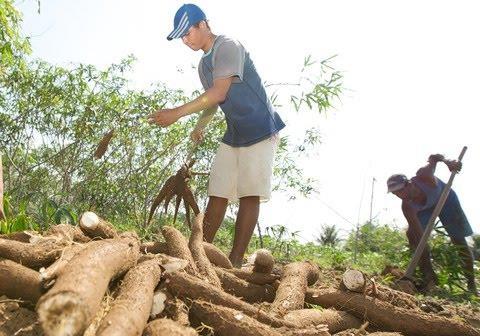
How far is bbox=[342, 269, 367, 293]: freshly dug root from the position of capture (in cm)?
235

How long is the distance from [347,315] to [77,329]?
1.46 meters

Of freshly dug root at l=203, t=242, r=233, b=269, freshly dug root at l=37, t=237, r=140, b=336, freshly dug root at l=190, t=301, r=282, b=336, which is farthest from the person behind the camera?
freshly dug root at l=203, t=242, r=233, b=269

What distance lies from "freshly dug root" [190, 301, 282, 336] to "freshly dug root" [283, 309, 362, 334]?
10.7 inches

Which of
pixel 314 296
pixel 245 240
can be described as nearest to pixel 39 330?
pixel 314 296

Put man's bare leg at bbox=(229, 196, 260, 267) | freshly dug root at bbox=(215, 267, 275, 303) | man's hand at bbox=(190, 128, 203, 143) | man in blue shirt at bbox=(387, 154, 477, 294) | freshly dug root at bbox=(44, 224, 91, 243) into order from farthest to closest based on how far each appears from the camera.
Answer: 1. man in blue shirt at bbox=(387, 154, 477, 294)
2. man's hand at bbox=(190, 128, 203, 143)
3. man's bare leg at bbox=(229, 196, 260, 267)
4. freshly dug root at bbox=(215, 267, 275, 303)
5. freshly dug root at bbox=(44, 224, 91, 243)

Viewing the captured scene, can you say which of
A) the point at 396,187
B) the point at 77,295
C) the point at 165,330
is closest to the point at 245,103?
Answer: the point at 165,330

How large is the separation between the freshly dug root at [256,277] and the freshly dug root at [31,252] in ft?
3.05

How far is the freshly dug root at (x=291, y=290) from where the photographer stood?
83.0 inches

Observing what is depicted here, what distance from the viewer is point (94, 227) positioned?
227 cm

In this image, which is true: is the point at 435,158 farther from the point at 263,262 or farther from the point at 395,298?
the point at 263,262

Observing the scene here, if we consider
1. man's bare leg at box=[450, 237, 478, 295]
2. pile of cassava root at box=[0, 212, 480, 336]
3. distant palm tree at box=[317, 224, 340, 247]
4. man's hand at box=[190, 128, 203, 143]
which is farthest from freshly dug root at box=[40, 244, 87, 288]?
distant palm tree at box=[317, 224, 340, 247]

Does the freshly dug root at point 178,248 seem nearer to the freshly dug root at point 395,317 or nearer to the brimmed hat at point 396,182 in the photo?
the freshly dug root at point 395,317

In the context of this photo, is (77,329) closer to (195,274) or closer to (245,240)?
(195,274)

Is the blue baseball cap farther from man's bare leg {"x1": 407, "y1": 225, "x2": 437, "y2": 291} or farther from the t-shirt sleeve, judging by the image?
man's bare leg {"x1": 407, "y1": 225, "x2": 437, "y2": 291}
